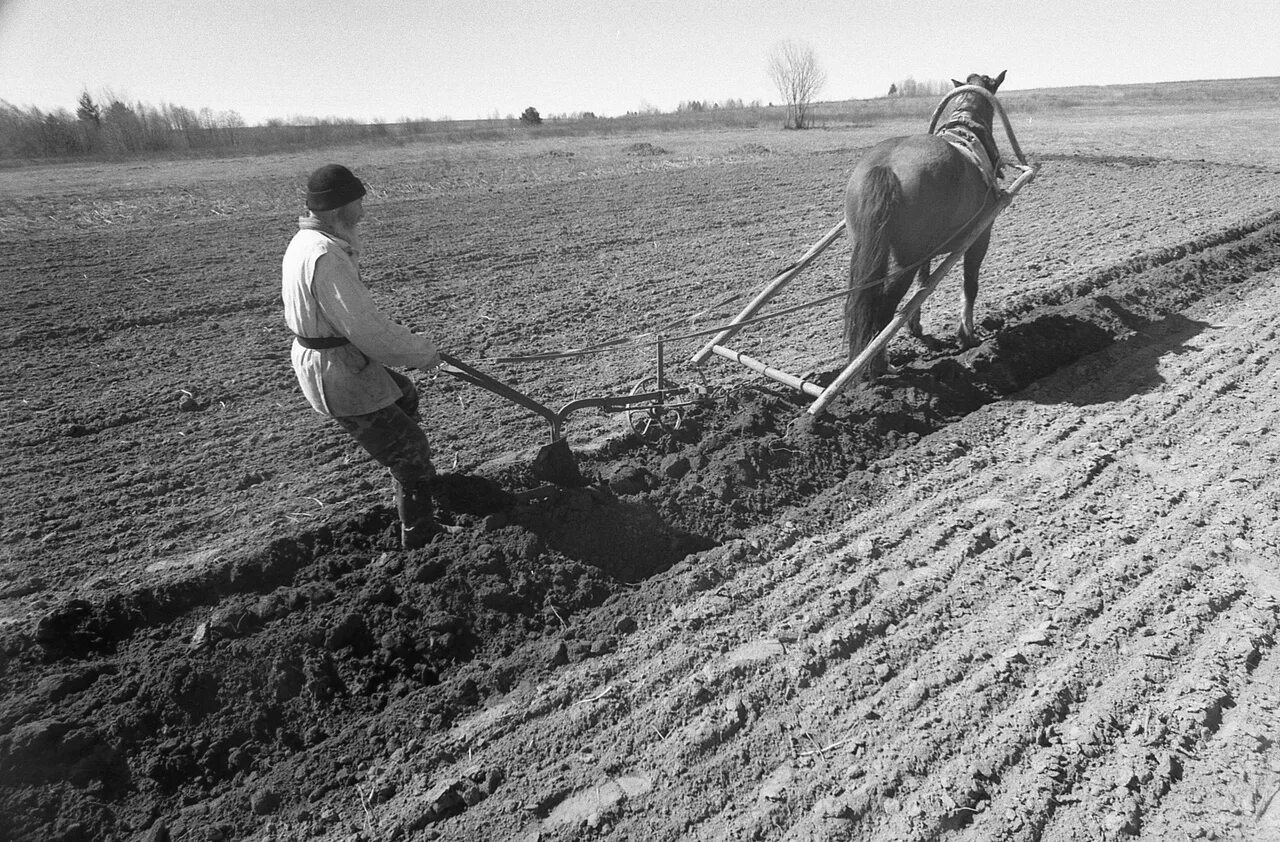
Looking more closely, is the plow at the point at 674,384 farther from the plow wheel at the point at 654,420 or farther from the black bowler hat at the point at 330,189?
the black bowler hat at the point at 330,189

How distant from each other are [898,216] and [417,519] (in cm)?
375

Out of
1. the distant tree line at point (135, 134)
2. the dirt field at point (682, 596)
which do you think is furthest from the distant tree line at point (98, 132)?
the dirt field at point (682, 596)

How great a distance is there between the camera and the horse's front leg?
5.89 metres

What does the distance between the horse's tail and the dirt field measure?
468mm

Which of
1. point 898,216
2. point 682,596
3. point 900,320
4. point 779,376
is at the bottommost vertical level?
point 682,596

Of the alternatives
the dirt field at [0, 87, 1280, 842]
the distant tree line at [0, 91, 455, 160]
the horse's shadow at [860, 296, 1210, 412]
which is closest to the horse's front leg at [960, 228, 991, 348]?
the horse's shadow at [860, 296, 1210, 412]

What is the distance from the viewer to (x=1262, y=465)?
13.6 feet

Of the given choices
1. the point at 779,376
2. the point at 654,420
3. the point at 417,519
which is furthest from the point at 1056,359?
the point at 417,519

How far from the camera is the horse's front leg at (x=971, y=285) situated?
589cm

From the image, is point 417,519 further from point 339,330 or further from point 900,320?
point 900,320

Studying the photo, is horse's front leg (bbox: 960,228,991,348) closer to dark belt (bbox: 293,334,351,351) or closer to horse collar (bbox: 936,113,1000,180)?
horse collar (bbox: 936,113,1000,180)

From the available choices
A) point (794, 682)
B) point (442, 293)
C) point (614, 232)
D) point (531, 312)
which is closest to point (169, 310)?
point (442, 293)

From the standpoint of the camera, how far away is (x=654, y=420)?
481 cm

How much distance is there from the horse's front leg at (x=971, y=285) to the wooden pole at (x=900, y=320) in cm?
27
